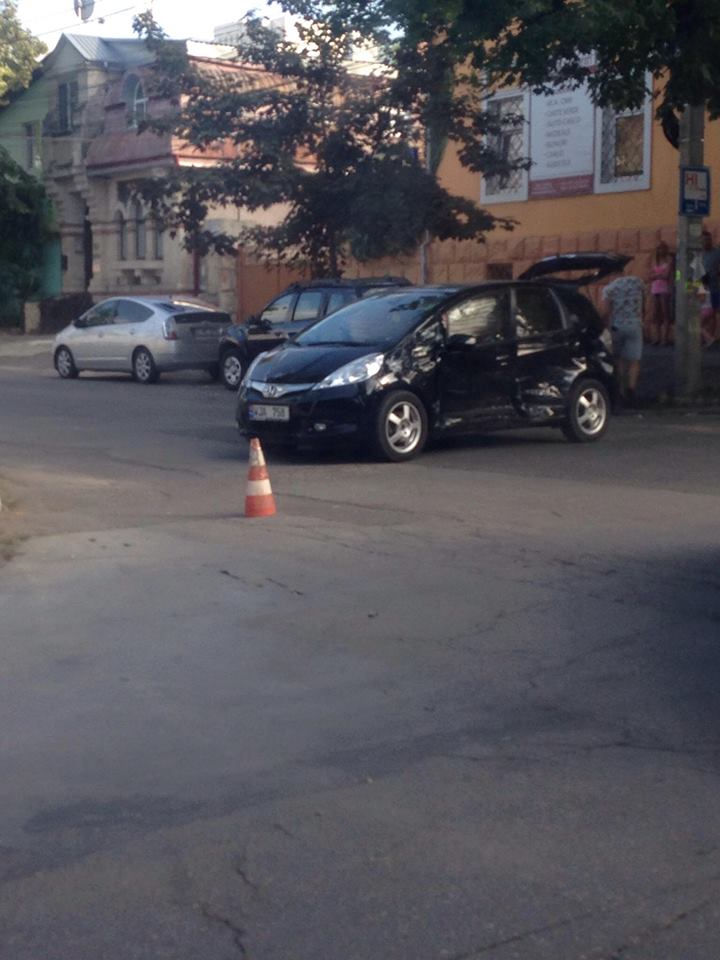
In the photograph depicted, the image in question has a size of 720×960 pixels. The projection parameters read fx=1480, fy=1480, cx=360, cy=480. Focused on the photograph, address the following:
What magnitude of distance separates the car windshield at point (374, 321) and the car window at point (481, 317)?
26cm

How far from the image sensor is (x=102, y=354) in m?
25.9

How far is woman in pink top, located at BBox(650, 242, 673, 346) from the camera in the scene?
25547 mm

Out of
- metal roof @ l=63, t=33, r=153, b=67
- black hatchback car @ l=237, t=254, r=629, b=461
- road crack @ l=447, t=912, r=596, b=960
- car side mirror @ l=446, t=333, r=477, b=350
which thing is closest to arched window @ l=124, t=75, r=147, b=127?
metal roof @ l=63, t=33, r=153, b=67

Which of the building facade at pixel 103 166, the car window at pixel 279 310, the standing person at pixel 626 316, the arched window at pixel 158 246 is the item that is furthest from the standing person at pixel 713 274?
the arched window at pixel 158 246

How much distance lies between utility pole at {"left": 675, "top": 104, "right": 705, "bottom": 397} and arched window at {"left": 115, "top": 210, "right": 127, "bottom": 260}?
24.5m

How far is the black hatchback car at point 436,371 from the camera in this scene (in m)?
13.4

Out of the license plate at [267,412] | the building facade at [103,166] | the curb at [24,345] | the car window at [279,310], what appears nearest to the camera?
the license plate at [267,412]

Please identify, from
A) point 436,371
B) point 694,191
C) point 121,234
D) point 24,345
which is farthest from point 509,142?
point 436,371

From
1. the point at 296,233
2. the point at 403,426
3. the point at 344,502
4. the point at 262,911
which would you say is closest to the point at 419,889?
the point at 262,911

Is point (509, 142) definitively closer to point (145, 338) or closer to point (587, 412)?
point (145, 338)

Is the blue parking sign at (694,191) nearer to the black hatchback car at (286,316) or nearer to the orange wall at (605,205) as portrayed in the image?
the black hatchback car at (286,316)

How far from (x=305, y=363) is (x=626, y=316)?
20.4 feet

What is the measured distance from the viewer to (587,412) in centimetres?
1523

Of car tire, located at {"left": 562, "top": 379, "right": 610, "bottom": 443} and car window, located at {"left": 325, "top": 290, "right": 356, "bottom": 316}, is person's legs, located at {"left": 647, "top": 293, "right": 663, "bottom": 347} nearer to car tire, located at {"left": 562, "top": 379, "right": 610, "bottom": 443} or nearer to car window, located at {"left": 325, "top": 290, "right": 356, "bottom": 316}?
car window, located at {"left": 325, "top": 290, "right": 356, "bottom": 316}
